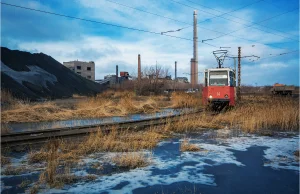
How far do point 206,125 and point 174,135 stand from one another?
9.31ft

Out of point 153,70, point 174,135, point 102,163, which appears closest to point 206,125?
point 174,135

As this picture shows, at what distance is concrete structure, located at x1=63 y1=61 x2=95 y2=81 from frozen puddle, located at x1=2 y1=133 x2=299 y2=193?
101m

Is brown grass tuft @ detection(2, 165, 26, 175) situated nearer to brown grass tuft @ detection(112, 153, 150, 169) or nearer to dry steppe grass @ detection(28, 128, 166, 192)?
dry steppe grass @ detection(28, 128, 166, 192)

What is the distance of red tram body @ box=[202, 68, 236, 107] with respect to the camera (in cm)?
1864

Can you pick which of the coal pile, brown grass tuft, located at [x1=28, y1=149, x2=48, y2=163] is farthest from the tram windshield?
the coal pile

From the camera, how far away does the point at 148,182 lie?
4.69 m

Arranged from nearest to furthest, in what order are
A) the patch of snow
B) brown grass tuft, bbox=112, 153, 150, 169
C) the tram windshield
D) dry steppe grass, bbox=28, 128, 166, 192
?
dry steppe grass, bbox=28, 128, 166, 192 → brown grass tuft, bbox=112, 153, 150, 169 → the tram windshield → the patch of snow

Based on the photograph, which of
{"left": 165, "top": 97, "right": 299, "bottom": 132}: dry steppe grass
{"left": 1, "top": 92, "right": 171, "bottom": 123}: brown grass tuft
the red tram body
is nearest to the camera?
{"left": 165, "top": 97, "right": 299, "bottom": 132}: dry steppe grass

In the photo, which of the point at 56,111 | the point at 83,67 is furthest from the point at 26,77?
the point at 83,67

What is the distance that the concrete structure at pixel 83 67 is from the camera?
337ft

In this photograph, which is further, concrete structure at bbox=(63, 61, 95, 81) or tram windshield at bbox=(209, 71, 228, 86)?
concrete structure at bbox=(63, 61, 95, 81)

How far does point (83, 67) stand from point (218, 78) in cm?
9265

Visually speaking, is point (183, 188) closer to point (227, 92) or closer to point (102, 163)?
point (102, 163)

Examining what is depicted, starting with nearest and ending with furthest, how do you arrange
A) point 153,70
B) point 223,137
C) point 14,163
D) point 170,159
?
point 14,163
point 170,159
point 223,137
point 153,70
